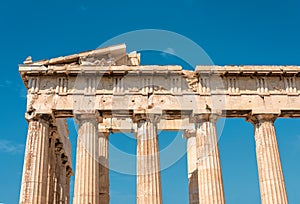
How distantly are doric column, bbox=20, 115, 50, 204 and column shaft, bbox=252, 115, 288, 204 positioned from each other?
11.4m

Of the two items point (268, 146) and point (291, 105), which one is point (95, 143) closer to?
point (268, 146)

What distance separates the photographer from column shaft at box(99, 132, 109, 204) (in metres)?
27.5

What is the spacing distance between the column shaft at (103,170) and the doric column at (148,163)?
4857 millimetres

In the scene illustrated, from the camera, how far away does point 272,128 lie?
2477 centimetres

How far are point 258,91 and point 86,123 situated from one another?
9661 millimetres

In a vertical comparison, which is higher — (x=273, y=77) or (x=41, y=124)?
(x=273, y=77)

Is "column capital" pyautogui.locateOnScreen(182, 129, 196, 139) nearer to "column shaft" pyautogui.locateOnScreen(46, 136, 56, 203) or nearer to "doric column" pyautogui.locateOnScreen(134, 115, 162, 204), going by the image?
"doric column" pyautogui.locateOnScreen(134, 115, 162, 204)

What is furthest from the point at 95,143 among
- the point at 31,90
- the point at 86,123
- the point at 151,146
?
the point at 31,90

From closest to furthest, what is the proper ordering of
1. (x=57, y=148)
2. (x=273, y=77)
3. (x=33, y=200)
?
(x=33, y=200) < (x=273, y=77) < (x=57, y=148)

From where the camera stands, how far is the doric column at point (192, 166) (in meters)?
28.2

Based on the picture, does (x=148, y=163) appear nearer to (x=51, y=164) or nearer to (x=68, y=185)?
(x=51, y=164)

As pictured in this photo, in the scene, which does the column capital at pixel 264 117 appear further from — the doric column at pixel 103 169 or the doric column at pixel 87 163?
the doric column at pixel 103 169

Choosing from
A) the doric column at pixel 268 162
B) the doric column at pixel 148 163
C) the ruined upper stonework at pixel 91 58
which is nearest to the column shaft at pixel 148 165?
the doric column at pixel 148 163

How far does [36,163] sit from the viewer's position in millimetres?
23062
